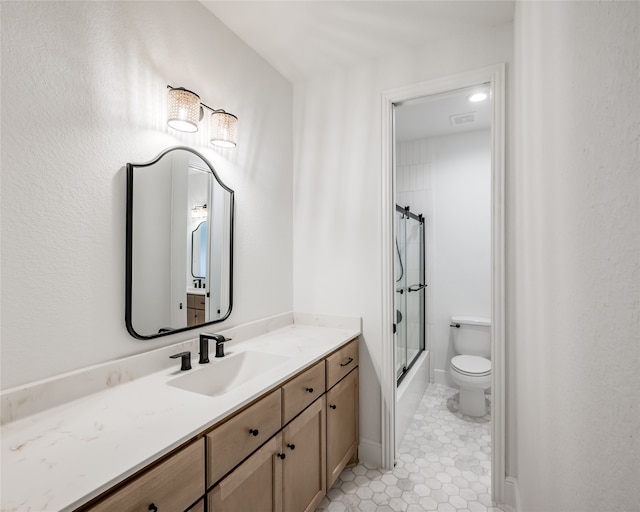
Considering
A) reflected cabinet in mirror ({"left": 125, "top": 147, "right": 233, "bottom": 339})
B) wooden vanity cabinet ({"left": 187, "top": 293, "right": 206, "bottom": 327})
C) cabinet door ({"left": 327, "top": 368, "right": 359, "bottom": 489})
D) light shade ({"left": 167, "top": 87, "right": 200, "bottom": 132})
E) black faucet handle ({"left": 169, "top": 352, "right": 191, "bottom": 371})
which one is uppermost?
light shade ({"left": 167, "top": 87, "right": 200, "bottom": 132})

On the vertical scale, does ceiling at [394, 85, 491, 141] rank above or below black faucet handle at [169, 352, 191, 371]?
above

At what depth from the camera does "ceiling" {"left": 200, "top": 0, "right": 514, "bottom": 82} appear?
1687 millimetres

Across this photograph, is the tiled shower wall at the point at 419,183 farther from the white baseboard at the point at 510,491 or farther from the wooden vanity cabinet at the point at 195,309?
the wooden vanity cabinet at the point at 195,309

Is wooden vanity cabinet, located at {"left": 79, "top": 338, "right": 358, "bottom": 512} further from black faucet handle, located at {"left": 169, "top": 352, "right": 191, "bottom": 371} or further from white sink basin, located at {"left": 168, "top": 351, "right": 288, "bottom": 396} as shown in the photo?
black faucet handle, located at {"left": 169, "top": 352, "right": 191, "bottom": 371}

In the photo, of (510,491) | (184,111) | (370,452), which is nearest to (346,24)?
(184,111)

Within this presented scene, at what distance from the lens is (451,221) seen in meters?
3.33

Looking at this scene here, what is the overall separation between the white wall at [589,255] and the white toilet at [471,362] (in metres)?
1.78

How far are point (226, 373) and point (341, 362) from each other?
0.64 meters

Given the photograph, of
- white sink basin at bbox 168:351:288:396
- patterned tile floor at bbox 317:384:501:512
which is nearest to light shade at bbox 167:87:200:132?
white sink basin at bbox 168:351:288:396

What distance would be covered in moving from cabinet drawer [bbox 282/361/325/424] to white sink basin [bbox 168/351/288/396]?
0.16 metres

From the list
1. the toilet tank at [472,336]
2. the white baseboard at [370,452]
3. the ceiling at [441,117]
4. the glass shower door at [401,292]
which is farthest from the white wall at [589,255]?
the toilet tank at [472,336]

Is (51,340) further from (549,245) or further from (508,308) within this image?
(508,308)

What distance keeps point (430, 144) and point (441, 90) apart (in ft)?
4.94

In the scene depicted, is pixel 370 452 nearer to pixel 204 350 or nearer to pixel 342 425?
pixel 342 425
